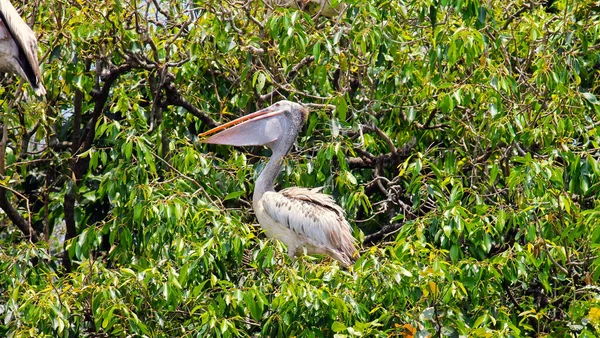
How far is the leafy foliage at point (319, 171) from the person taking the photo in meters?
5.73

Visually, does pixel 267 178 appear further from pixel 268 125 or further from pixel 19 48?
pixel 19 48

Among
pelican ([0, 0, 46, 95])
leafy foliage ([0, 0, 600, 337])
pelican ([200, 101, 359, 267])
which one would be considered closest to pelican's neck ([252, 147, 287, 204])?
pelican ([200, 101, 359, 267])

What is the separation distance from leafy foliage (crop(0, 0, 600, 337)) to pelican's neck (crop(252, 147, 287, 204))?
128mm

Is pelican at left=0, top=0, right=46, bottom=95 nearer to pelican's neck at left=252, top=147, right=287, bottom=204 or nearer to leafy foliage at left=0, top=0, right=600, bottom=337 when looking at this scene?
leafy foliage at left=0, top=0, right=600, bottom=337

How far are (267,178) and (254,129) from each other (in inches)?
15.7

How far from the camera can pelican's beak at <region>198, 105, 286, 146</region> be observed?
7807 mm

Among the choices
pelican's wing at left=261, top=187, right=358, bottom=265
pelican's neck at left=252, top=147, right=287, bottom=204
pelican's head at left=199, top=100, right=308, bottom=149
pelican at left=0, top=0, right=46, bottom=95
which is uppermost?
pelican at left=0, top=0, right=46, bottom=95

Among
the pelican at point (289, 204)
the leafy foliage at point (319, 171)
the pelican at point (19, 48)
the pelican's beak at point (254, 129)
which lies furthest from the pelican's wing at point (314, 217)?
the pelican at point (19, 48)

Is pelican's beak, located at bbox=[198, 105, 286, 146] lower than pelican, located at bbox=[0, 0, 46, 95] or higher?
lower

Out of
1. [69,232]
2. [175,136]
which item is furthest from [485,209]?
[69,232]

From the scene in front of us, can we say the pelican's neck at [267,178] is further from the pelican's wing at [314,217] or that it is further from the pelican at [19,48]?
the pelican at [19,48]

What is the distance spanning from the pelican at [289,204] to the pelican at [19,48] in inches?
49.0

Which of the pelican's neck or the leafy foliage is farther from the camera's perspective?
the pelican's neck

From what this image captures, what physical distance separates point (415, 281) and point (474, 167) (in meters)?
1.88
